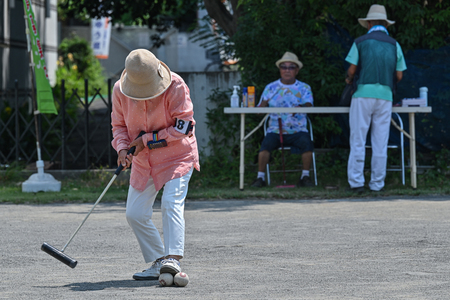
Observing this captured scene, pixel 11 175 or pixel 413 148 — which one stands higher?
pixel 413 148

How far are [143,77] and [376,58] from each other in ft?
16.0

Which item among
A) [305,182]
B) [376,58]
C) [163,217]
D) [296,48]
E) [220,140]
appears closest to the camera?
[163,217]

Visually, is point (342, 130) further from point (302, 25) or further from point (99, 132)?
point (99, 132)

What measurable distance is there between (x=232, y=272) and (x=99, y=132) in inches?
461

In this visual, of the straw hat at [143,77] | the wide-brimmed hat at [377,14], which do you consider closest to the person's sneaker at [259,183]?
the wide-brimmed hat at [377,14]

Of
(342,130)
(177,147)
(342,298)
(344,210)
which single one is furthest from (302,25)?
(342,298)

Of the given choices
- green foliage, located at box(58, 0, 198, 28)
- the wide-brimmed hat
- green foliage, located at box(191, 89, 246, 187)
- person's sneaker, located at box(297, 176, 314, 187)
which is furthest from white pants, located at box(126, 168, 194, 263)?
green foliage, located at box(58, 0, 198, 28)

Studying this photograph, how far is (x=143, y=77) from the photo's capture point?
4336mm

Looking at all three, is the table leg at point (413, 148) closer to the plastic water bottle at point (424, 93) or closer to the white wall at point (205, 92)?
the plastic water bottle at point (424, 93)

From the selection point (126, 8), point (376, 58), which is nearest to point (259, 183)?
point (376, 58)

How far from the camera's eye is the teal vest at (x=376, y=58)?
857 cm

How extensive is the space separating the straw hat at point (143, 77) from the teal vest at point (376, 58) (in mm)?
4644

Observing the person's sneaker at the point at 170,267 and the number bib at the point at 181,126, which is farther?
the number bib at the point at 181,126

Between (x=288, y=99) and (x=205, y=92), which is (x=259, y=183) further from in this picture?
(x=205, y=92)
